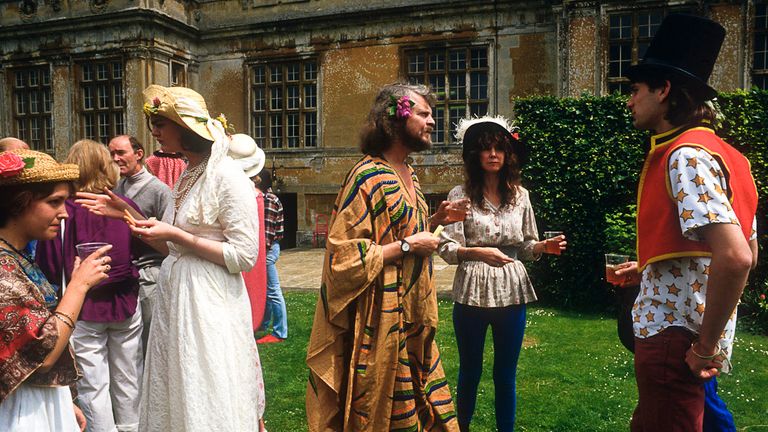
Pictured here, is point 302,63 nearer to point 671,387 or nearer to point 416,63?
point 416,63

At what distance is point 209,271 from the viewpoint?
2.83 meters

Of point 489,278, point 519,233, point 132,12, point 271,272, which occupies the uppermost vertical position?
point 132,12

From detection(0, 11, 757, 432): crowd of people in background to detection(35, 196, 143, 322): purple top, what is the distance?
0.01m

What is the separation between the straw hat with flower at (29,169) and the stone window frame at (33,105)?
18754mm

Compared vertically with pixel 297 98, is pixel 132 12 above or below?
above

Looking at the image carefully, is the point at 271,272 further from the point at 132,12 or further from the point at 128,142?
the point at 132,12

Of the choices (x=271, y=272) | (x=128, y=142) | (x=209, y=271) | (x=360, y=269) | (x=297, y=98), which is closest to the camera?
(x=360, y=269)

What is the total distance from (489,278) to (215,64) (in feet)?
54.1

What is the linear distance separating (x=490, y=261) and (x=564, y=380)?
2.21 meters

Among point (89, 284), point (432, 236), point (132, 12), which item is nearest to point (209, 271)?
point (89, 284)

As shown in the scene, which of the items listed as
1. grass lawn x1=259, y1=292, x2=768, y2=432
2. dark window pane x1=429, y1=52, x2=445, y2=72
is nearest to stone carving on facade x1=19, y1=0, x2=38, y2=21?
dark window pane x1=429, y1=52, x2=445, y2=72

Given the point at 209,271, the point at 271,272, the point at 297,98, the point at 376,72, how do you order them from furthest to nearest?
the point at 297,98
the point at 376,72
the point at 271,272
the point at 209,271

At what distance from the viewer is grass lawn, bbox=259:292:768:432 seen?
3.99 metres

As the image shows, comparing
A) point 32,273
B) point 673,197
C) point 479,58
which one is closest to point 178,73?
point 479,58
